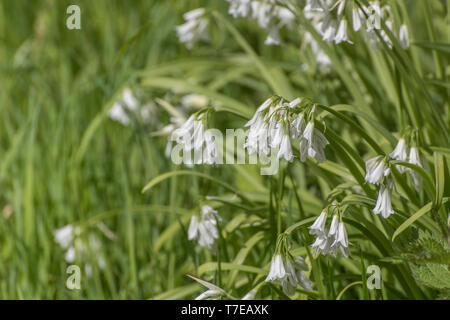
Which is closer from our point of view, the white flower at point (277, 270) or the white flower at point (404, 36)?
the white flower at point (277, 270)

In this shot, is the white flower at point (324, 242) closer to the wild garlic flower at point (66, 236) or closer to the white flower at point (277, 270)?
the white flower at point (277, 270)

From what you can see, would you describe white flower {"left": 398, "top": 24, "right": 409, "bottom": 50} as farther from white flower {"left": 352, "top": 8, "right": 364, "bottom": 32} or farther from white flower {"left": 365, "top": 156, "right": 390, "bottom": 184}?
white flower {"left": 365, "top": 156, "right": 390, "bottom": 184}

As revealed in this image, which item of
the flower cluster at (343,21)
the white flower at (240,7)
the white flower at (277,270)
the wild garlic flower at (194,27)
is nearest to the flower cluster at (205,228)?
the white flower at (277,270)

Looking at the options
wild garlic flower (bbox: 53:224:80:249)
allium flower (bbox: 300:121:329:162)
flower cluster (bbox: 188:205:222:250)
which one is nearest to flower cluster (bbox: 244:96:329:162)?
allium flower (bbox: 300:121:329:162)

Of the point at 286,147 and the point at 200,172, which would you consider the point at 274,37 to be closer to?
the point at 200,172

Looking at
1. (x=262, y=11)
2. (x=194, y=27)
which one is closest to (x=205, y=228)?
(x=262, y=11)

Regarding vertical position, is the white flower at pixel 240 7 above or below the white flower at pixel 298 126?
above
